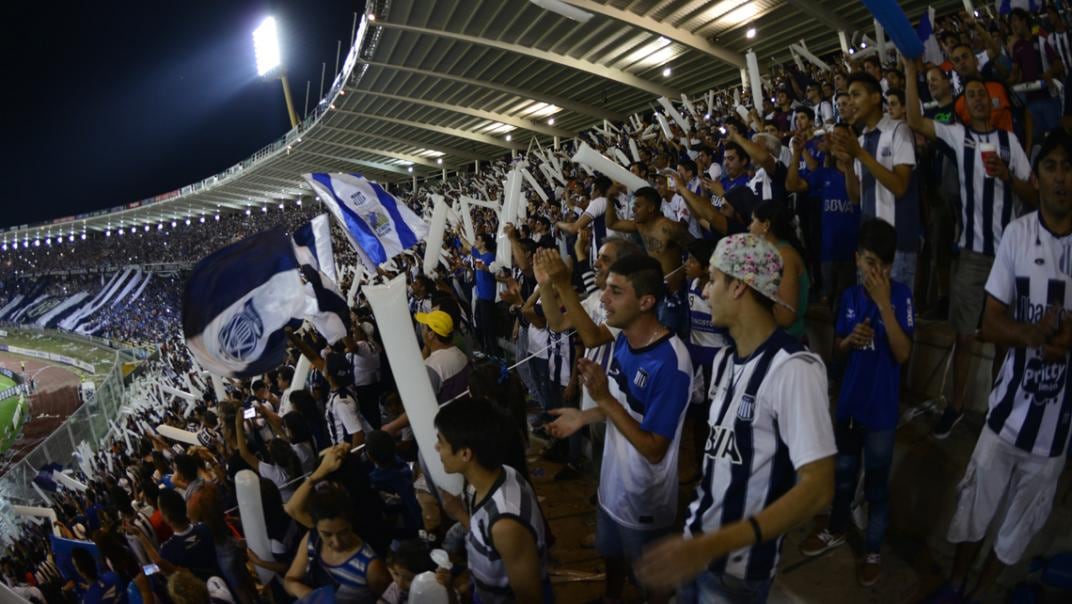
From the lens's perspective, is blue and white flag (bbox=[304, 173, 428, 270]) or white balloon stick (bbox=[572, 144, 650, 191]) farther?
blue and white flag (bbox=[304, 173, 428, 270])

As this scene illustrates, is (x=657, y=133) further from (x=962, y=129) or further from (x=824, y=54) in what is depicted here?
(x=962, y=129)

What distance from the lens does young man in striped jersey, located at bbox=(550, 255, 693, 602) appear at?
2.27 m

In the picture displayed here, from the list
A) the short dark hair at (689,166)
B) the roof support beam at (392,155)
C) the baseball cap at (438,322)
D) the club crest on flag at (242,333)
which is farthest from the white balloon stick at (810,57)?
the roof support beam at (392,155)

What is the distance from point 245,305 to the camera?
4191mm

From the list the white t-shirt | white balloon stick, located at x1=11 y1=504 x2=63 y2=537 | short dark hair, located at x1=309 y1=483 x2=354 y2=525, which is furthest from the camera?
white balloon stick, located at x1=11 y1=504 x2=63 y2=537

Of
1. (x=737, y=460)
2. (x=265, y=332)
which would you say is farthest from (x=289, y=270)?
(x=737, y=460)

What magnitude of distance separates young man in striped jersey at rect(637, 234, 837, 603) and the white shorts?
129cm

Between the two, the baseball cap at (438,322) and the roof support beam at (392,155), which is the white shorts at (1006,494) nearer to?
the baseball cap at (438,322)

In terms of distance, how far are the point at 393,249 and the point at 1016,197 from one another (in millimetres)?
4530

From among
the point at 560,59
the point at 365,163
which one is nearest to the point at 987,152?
the point at 560,59

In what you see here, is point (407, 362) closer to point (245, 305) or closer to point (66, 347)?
point (245, 305)

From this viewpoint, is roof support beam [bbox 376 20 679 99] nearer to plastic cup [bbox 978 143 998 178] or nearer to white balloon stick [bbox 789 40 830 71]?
white balloon stick [bbox 789 40 830 71]

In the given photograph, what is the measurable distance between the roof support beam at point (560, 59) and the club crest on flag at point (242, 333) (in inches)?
596

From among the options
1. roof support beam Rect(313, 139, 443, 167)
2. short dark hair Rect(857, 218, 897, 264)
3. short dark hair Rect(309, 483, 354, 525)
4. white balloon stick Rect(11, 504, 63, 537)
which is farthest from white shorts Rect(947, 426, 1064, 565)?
roof support beam Rect(313, 139, 443, 167)
